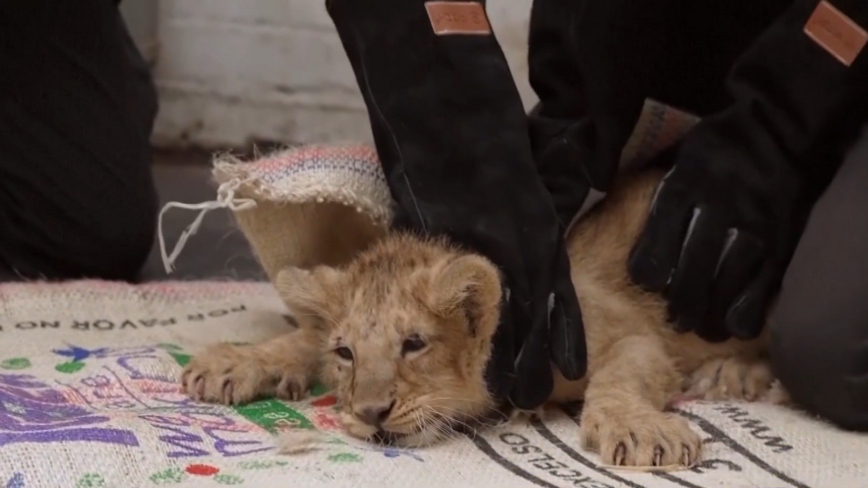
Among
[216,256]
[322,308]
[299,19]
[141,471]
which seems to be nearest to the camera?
[141,471]

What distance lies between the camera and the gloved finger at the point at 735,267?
1.57 metres

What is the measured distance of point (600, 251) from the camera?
1733 millimetres

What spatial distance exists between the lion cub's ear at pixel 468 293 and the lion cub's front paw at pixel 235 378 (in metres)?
0.30

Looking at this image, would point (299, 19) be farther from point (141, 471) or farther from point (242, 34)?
point (141, 471)

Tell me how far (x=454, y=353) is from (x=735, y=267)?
45cm

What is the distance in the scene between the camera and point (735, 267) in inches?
62.0

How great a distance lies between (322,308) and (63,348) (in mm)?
470

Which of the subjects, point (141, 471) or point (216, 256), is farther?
point (216, 256)

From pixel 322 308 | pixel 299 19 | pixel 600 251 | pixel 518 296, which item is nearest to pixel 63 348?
pixel 322 308

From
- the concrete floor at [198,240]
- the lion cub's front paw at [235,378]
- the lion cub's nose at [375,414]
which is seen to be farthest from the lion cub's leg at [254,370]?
the concrete floor at [198,240]

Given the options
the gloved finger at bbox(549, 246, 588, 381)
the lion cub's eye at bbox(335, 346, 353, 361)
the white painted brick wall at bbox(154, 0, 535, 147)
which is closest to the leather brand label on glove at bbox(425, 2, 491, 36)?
the gloved finger at bbox(549, 246, 588, 381)

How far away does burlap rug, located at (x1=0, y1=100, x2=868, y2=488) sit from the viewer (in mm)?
1182

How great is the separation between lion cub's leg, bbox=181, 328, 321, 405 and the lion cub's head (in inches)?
5.1

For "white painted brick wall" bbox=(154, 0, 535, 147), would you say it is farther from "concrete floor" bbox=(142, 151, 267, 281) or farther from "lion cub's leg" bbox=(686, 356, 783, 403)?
"lion cub's leg" bbox=(686, 356, 783, 403)
